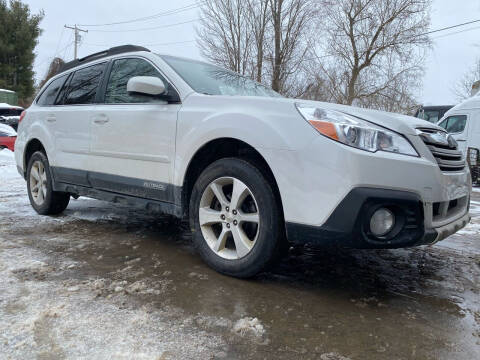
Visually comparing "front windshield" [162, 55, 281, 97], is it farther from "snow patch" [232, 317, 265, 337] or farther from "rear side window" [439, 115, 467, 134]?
Answer: "rear side window" [439, 115, 467, 134]

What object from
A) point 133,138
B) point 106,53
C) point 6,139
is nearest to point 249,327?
point 133,138

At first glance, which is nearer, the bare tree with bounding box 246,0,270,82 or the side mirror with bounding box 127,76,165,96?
the side mirror with bounding box 127,76,165,96

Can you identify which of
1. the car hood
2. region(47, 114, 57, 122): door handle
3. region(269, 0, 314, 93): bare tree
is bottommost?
region(47, 114, 57, 122): door handle

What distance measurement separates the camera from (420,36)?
21000 mm

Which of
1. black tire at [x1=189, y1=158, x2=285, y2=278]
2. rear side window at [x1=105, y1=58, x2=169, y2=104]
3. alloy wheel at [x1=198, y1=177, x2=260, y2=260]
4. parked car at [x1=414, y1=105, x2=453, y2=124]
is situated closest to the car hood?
black tire at [x1=189, y1=158, x2=285, y2=278]

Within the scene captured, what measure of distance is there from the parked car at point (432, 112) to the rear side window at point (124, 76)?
14.6 meters

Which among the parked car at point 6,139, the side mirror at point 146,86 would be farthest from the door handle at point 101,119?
the parked car at point 6,139

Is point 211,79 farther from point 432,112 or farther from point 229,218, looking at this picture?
point 432,112

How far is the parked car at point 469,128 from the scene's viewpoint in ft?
36.4

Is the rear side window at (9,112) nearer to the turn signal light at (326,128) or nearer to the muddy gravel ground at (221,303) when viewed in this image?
the muddy gravel ground at (221,303)

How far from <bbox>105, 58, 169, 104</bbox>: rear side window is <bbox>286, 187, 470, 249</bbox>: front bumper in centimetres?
182

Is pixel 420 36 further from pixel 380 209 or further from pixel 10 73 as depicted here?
pixel 10 73

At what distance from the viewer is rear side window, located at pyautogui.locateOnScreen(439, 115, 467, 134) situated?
1173 cm

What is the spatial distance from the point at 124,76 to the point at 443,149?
2.68 m
